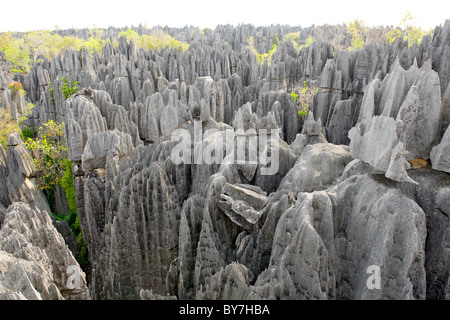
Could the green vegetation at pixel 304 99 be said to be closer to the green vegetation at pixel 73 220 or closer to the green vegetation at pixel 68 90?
the green vegetation at pixel 73 220

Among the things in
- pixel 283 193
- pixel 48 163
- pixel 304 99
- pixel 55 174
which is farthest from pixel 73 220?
pixel 304 99

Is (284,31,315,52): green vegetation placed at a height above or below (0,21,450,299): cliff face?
above

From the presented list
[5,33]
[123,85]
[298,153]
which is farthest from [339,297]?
[5,33]

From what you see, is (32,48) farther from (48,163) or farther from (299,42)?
(299,42)

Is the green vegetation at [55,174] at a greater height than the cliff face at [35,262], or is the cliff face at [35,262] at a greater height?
the cliff face at [35,262]

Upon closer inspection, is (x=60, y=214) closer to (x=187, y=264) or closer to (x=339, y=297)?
(x=187, y=264)

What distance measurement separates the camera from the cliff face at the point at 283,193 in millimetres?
5691

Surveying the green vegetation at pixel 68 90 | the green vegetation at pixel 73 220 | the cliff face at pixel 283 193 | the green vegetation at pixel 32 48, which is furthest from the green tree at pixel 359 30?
the green vegetation at pixel 32 48

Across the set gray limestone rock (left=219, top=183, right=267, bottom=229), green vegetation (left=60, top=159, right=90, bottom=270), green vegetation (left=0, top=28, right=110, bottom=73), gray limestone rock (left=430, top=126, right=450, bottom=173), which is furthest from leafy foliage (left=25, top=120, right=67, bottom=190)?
green vegetation (left=0, top=28, right=110, bottom=73)

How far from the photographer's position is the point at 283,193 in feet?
27.9

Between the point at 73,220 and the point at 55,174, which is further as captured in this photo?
the point at 55,174

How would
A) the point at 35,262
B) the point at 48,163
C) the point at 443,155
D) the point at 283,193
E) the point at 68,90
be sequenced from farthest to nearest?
the point at 68,90
the point at 48,163
the point at 283,193
the point at 35,262
the point at 443,155

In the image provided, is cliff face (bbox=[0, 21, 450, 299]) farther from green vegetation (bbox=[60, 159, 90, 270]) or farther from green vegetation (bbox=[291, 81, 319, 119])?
green vegetation (bbox=[60, 159, 90, 270])

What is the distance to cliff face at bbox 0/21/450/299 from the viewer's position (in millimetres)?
5691
